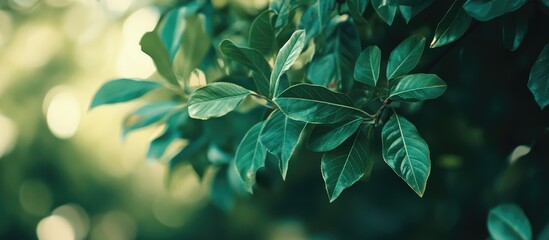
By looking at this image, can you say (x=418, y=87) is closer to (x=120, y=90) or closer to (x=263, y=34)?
(x=263, y=34)

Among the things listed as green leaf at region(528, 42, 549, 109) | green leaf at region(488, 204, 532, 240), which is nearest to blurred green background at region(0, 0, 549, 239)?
green leaf at region(488, 204, 532, 240)

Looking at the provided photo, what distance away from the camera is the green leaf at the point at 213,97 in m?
0.61

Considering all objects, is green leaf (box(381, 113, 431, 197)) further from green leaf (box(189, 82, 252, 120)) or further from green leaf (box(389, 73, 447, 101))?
green leaf (box(189, 82, 252, 120))

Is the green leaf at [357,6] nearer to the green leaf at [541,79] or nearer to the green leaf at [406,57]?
the green leaf at [406,57]

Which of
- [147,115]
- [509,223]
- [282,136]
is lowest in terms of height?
[509,223]

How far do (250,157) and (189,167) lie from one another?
0.47 meters

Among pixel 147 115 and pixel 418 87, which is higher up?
pixel 418 87

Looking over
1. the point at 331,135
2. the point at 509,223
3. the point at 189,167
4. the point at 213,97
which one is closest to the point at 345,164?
the point at 331,135

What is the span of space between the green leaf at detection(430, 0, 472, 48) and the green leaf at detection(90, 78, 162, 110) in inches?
16.9

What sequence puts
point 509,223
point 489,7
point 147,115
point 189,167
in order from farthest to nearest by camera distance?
1. point 189,167
2. point 147,115
3. point 509,223
4. point 489,7

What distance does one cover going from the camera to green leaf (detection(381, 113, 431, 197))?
0.56 m

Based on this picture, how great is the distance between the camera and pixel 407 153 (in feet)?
1.89

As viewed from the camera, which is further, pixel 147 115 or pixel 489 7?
pixel 147 115

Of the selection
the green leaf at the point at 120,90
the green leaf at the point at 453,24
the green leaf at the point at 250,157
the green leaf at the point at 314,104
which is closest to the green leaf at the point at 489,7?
the green leaf at the point at 453,24
